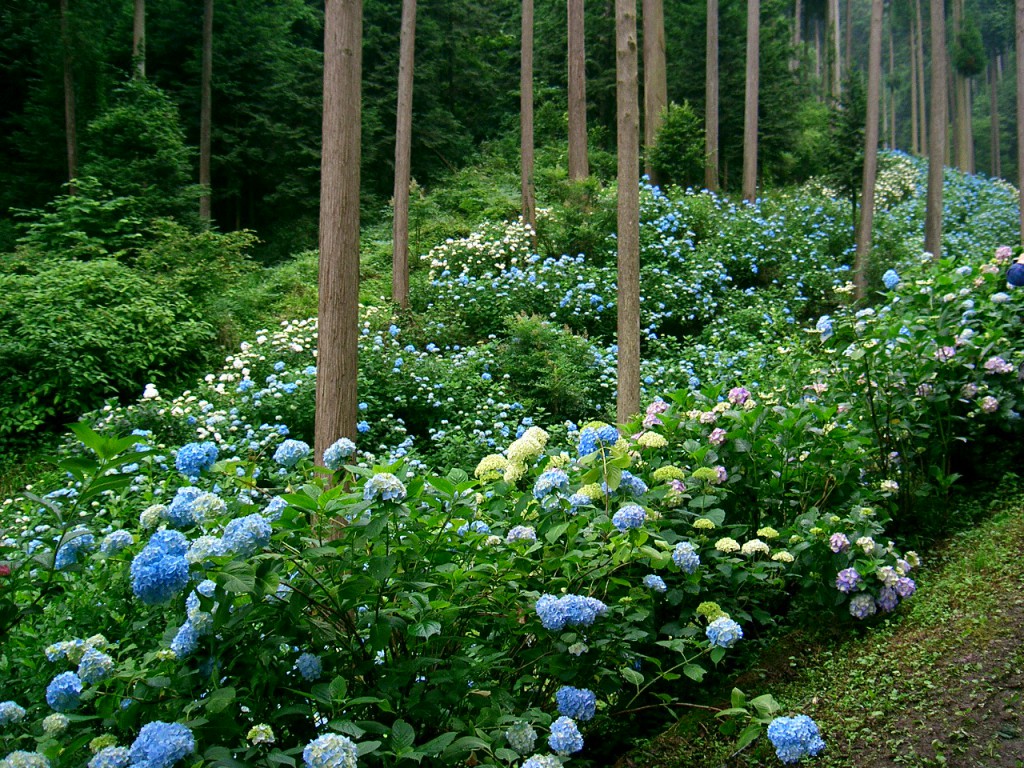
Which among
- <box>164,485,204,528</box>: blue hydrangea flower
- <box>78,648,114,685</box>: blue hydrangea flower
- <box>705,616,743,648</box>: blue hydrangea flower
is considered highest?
<box>164,485,204,528</box>: blue hydrangea flower

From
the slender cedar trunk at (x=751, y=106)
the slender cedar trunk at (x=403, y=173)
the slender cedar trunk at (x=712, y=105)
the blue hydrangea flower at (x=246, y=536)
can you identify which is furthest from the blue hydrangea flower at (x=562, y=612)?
the slender cedar trunk at (x=751, y=106)

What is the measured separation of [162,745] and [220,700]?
176 mm

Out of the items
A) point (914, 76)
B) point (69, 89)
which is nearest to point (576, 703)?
point (69, 89)

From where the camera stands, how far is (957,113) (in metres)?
32.6

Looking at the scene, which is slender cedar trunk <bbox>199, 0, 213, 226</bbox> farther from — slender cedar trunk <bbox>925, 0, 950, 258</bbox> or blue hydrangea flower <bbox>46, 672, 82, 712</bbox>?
blue hydrangea flower <bbox>46, 672, 82, 712</bbox>

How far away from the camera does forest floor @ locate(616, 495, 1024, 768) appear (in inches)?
104

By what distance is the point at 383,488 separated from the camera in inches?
85.9

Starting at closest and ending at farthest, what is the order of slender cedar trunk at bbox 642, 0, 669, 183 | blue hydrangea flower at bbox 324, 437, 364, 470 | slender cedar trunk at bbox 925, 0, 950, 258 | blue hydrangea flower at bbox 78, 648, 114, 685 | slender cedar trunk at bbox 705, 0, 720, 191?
blue hydrangea flower at bbox 78, 648, 114, 685 < blue hydrangea flower at bbox 324, 437, 364, 470 < slender cedar trunk at bbox 925, 0, 950, 258 < slender cedar trunk at bbox 705, 0, 720, 191 < slender cedar trunk at bbox 642, 0, 669, 183

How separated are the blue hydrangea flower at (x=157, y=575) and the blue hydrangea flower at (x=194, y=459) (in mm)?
462

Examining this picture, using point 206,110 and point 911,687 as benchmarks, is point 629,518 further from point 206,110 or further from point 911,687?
point 206,110

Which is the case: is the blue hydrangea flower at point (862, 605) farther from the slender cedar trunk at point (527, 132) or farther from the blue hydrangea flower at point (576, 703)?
the slender cedar trunk at point (527, 132)

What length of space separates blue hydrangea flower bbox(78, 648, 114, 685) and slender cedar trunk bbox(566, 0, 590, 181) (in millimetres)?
12053

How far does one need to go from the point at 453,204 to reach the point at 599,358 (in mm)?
9934

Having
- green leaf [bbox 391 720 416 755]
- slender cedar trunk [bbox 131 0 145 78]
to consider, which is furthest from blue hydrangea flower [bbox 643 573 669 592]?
slender cedar trunk [bbox 131 0 145 78]
